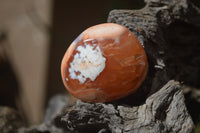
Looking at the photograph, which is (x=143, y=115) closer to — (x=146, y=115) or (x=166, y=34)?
(x=146, y=115)

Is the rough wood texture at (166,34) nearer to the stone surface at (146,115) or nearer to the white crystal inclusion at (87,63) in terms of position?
the stone surface at (146,115)

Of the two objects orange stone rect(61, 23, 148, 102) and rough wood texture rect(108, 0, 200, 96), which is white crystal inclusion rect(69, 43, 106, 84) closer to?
orange stone rect(61, 23, 148, 102)

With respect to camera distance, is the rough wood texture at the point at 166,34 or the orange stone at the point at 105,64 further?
the rough wood texture at the point at 166,34

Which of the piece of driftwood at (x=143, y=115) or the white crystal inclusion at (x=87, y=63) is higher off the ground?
the white crystal inclusion at (x=87, y=63)

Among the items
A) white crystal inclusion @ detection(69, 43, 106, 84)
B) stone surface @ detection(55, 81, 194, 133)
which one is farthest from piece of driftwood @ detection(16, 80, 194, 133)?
white crystal inclusion @ detection(69, 43, 106, 84)

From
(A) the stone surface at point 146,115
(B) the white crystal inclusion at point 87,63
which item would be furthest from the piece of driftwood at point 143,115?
(B) the white crystal inclusion at point 87,63

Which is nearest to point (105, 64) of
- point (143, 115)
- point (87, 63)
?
point (87, 63)

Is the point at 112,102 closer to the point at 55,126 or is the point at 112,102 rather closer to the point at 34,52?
the point at 55,126

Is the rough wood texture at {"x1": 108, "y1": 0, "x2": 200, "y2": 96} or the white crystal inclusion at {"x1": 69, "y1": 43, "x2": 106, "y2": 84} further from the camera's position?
the rough wood texture at {"x1": 108, "y1": 0, "x2": 200, "y2": 96}

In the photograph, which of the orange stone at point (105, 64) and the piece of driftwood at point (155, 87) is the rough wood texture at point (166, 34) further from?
the orange stone at point (105, 64)
